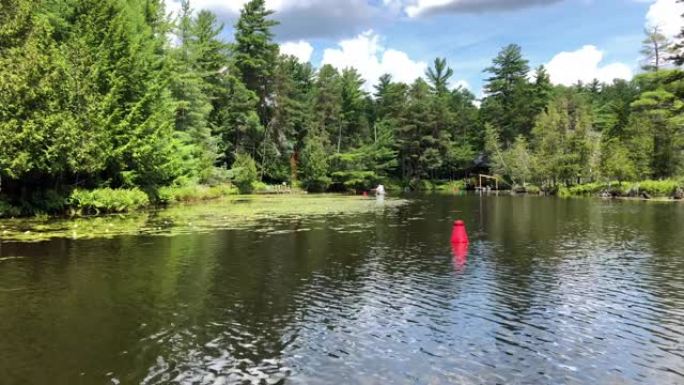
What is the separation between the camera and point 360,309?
10234 millimetres

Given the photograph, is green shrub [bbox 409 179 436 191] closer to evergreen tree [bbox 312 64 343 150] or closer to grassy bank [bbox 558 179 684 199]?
evergreen tree [bbox 312 64 343 150]

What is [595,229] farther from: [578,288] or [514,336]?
[514,336]

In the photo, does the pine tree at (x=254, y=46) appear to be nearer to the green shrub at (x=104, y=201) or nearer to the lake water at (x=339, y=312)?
the green shrub at (x=104, y=201)

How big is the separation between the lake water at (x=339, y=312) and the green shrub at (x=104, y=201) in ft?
33.4

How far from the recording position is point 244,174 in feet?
199

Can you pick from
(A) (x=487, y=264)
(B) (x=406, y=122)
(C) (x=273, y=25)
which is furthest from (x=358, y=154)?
(A) (x=487, y=264)

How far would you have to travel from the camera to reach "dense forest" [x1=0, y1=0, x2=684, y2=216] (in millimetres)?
26375

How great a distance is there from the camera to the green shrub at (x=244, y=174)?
6039cm

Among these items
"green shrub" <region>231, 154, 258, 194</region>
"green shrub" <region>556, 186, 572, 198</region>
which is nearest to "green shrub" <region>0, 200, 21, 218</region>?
"green shrub" <region>231, 154, 258, 194</region>

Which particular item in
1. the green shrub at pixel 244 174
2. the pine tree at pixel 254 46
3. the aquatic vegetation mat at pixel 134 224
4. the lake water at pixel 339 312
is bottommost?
the lake water at pixel 339 312

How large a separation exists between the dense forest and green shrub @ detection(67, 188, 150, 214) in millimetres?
771

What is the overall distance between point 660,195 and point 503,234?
1341 inches

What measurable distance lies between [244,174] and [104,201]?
31.5m

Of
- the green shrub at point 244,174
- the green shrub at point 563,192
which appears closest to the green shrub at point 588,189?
the green shrub at point 563,192
